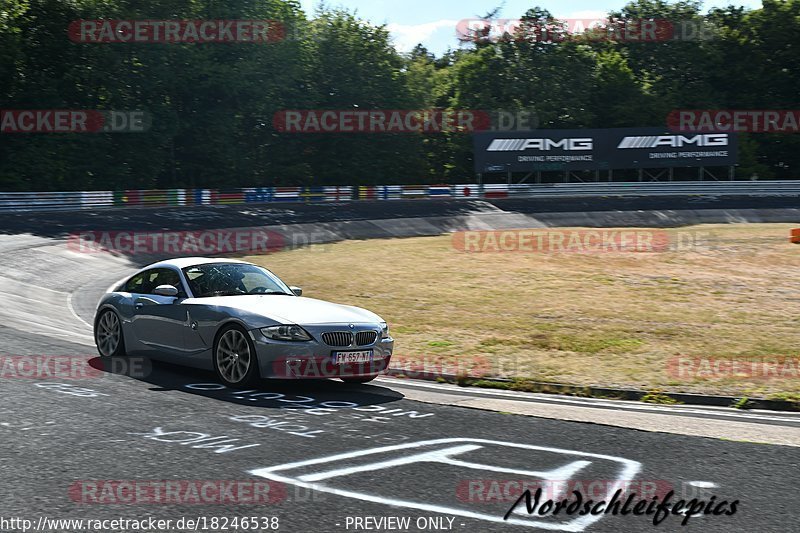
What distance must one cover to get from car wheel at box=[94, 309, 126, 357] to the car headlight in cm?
278

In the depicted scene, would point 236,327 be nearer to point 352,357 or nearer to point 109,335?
point 352,357

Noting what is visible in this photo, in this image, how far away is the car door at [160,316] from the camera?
1090cm

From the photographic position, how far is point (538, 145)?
173 ft

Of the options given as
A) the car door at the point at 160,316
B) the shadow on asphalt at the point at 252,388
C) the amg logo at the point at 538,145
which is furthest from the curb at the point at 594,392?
the amg logo at the point at 538,145

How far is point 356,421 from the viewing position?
28.6 ft

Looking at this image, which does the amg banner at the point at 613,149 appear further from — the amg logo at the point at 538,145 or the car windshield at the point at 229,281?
the car windshield at the point at 229,281

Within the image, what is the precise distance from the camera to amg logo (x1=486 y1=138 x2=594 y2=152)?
52.7 m

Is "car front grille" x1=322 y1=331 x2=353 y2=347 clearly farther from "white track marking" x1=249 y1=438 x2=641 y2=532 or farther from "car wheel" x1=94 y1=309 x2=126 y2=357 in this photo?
"car wheel" x1=94 y1=309 x2=126 y2=357

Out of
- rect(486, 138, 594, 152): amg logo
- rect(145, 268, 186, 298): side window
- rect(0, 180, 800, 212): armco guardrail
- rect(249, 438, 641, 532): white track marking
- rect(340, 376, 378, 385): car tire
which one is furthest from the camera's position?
rect(486, 138, 594, 152): amg logo

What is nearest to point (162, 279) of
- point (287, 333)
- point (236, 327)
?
point (236, 327)

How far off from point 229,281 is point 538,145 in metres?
43.5

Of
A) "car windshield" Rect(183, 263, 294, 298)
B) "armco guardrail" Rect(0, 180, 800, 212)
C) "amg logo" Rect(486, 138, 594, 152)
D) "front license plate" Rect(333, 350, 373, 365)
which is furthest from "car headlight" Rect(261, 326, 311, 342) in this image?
"amg logo" Rect(486, 138, 594, 152)

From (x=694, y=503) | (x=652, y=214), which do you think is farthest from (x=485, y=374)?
(x=652, y=214)

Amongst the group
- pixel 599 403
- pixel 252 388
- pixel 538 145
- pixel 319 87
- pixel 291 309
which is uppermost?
pixel 319 87
